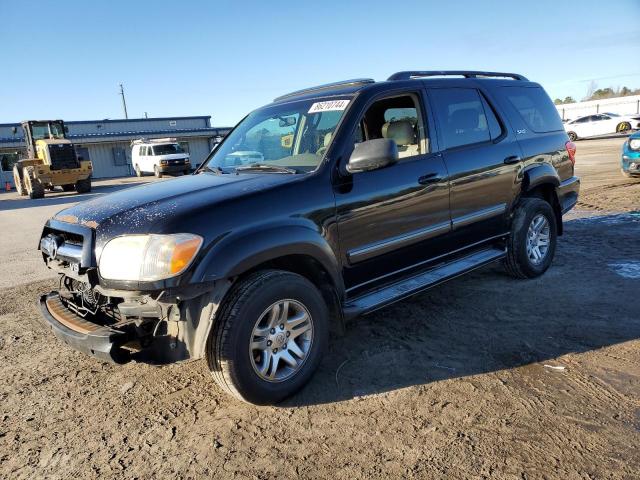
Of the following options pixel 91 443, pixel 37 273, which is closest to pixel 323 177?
pixel 91 443

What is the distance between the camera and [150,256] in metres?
2.63

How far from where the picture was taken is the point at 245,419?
291 centimetres

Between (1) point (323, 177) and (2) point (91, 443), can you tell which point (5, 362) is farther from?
(1) point (323, 177)

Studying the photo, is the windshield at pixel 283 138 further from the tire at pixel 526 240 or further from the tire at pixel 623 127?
the tire at pixel 623 127

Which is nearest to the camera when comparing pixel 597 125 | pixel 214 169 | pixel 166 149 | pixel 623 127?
pixel 214 169

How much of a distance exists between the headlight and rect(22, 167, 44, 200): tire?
2067 centimetres

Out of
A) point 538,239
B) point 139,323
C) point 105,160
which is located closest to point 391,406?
point 139,323

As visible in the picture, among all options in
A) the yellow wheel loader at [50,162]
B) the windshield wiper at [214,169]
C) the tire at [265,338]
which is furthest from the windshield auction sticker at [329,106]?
the yellow wheel loader at [50,162]

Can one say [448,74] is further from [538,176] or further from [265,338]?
[265,338]

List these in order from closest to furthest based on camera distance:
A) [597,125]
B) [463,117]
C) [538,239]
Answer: [463,117]
[538,239]
[597,125]

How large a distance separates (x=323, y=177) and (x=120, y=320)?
5.07 feet

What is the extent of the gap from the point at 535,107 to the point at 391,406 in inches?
151

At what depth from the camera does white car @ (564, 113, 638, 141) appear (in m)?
27.9

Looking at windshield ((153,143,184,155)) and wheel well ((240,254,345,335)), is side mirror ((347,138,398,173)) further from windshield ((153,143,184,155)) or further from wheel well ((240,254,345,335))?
windshield ((153,143,184,155))
